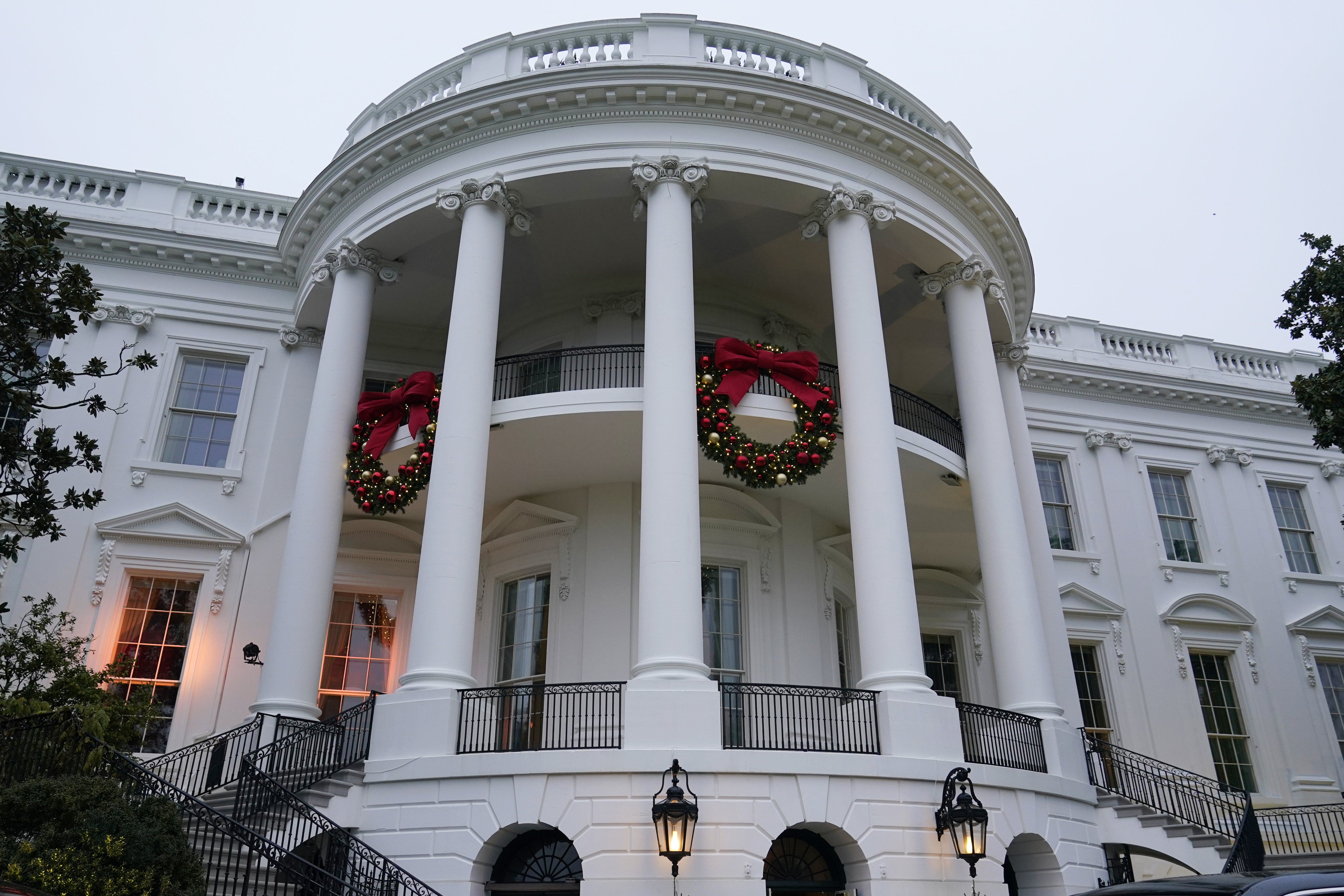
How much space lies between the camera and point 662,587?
1128 cm

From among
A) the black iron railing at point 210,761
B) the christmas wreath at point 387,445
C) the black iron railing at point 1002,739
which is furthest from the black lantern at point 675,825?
the christmas wreath at point 387,445

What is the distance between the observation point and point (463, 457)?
1241 centimetres

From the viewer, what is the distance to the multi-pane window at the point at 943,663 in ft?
62.7

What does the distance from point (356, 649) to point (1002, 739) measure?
10163 millimetres

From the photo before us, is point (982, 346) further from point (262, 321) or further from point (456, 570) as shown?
point (262, 321)

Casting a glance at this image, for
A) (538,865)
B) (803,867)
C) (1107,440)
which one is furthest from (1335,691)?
(538,865)

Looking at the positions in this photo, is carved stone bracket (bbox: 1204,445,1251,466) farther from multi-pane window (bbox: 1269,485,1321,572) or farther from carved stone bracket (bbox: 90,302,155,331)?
carved stone bracket (bbox: 90,302,155,331)

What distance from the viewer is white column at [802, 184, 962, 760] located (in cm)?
1141

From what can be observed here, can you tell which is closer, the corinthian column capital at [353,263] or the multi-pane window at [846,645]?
the corinthian column capital at [353,263]

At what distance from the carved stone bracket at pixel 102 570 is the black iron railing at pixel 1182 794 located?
14741mm

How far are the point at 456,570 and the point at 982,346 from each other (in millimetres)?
8726

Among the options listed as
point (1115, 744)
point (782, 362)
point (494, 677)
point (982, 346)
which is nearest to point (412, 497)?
point (494, 677)

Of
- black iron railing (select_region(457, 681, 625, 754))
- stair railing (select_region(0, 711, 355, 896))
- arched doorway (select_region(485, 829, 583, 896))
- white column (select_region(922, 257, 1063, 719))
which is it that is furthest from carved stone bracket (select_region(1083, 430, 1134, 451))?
stair railing (select_region(0, 711, 355, 896))

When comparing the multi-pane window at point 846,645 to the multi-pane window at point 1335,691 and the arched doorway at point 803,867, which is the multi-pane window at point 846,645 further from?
the multi-pane window at point 1335,691
